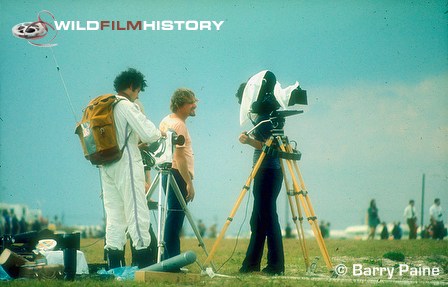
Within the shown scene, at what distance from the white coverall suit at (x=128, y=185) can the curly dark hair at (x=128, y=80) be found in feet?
0.87

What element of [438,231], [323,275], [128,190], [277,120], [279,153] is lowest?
[323,275]

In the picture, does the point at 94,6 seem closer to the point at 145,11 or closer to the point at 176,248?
the point at 145,11

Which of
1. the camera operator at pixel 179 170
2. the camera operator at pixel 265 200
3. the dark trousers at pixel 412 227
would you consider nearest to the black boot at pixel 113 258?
the camera operator at pixel 179 170

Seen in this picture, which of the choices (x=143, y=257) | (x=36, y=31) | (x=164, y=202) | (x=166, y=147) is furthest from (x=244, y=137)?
(x=36, y=31)

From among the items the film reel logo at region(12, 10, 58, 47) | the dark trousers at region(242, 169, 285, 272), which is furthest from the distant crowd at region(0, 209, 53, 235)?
the dark trousers at region(242, 169, 285, 272)

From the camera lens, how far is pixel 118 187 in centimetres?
682

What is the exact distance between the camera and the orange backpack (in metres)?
6.69

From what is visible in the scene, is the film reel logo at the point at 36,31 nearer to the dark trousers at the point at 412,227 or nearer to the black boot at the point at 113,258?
the black boot at the point at 113,258

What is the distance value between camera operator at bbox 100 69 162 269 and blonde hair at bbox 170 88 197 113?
83cm

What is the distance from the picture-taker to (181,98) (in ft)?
25.2

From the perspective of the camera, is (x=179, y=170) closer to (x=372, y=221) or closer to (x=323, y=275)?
(x=323, y=275)

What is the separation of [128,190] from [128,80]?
1105 millimetres

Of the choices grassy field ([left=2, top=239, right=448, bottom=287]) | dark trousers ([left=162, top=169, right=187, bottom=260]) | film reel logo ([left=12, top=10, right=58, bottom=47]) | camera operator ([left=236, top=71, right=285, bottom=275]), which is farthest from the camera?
film reel logo ([left=12, top=10, right=58, bottom=47])

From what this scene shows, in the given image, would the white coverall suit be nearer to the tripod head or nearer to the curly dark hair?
the curly dark hair
